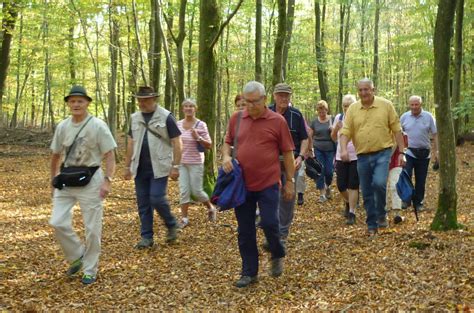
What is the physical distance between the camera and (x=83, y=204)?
566 centimetres

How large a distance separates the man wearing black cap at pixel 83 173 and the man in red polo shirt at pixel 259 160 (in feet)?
5.05

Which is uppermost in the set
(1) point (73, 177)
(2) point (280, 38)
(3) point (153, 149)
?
(2) point (280, 38)

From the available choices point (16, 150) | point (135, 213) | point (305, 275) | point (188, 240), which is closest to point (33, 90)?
point (16, 150)

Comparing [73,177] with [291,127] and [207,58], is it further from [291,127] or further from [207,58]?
[207,58]

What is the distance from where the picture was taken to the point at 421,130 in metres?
9.34

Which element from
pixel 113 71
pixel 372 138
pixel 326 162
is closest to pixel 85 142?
pixel 372 138

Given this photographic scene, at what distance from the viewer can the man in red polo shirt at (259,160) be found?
16.7 feet

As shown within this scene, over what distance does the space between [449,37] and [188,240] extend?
15.3ft

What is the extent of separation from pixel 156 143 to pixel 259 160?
240 cm

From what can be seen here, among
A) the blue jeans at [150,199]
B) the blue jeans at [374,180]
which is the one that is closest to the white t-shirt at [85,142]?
the blue jeans at [150,199]

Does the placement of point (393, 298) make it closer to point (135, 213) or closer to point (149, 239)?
point (149, 239)

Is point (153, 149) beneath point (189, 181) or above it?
above

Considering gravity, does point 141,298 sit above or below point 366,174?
below

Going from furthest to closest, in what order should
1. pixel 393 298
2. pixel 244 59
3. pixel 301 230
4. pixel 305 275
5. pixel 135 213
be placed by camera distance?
pixel 244 59
pixel 135 213
pixel 301 230
pixel 305 275
pixel 393 298
